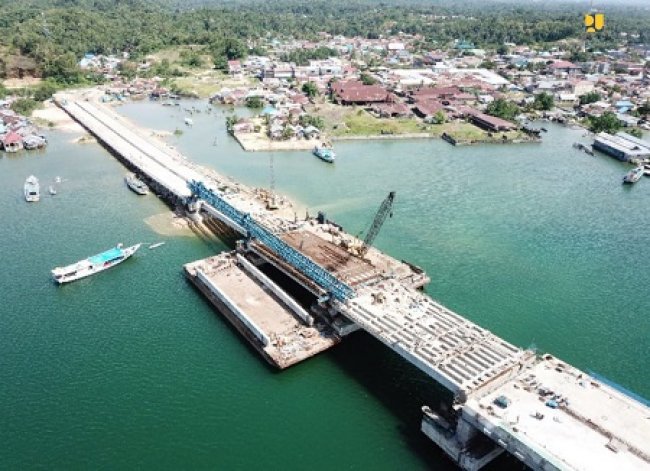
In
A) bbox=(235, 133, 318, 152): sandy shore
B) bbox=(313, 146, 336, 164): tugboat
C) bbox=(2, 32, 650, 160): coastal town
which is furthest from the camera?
bbox=(2, 32, 650, 160): coastal town

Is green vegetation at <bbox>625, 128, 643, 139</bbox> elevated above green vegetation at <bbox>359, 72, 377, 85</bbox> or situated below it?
below

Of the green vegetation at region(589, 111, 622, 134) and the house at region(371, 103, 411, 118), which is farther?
the house at region(371, 103, 411, 118)

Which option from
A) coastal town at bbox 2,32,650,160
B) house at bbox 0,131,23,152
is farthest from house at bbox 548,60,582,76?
house at bbox 0,131,23,152

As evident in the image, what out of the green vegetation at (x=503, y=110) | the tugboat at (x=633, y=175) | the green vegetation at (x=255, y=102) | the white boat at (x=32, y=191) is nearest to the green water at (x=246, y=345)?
the white boat at (x=32, y=191)

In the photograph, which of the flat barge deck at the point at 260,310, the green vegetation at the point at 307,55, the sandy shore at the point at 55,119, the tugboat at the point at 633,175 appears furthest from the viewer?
the green vegetation at the point at 307,55

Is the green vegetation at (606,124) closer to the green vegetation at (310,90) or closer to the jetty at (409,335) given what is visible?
the green vegetation at (310,90)

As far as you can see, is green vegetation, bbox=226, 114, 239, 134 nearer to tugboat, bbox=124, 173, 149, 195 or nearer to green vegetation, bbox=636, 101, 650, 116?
tugboat, bbox=124, 173, 149, 195

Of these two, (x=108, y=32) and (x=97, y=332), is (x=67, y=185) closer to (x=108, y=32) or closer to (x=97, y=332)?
(x=97, y=332)
